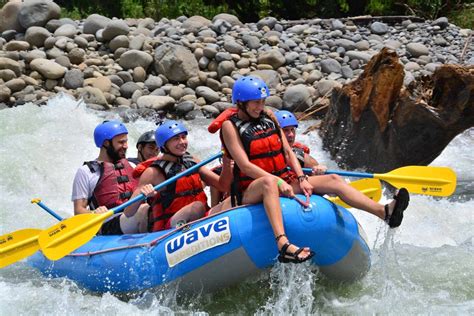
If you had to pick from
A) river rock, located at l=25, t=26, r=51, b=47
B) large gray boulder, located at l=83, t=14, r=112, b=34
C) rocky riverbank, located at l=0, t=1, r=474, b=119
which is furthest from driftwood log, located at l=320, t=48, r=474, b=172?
river rock, located at l=25, t=26, r=51, b=47

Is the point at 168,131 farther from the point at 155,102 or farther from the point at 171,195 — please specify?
the point at 155,102

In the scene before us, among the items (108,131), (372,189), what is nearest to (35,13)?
(108,131)

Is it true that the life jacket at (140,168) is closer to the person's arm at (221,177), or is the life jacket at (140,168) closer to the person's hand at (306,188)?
the person's arm at (221,177)

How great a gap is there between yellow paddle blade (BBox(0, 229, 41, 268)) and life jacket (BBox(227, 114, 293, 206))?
4.89 ft

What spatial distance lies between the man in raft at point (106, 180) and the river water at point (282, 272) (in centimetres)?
57

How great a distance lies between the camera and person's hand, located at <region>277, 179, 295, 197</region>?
4688mm

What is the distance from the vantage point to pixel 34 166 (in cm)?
833

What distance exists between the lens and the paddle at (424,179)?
528 cm

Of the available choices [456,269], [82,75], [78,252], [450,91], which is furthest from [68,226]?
[82,75]

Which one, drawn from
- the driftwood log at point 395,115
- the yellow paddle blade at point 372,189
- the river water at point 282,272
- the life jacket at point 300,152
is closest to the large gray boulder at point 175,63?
the river water at point 282,272

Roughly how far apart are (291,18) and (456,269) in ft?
41.3

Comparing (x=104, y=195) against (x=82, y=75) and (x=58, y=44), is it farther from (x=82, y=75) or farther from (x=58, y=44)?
(x=58, y=44)

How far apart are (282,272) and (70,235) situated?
1389 mm

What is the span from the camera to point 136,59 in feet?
39.7
